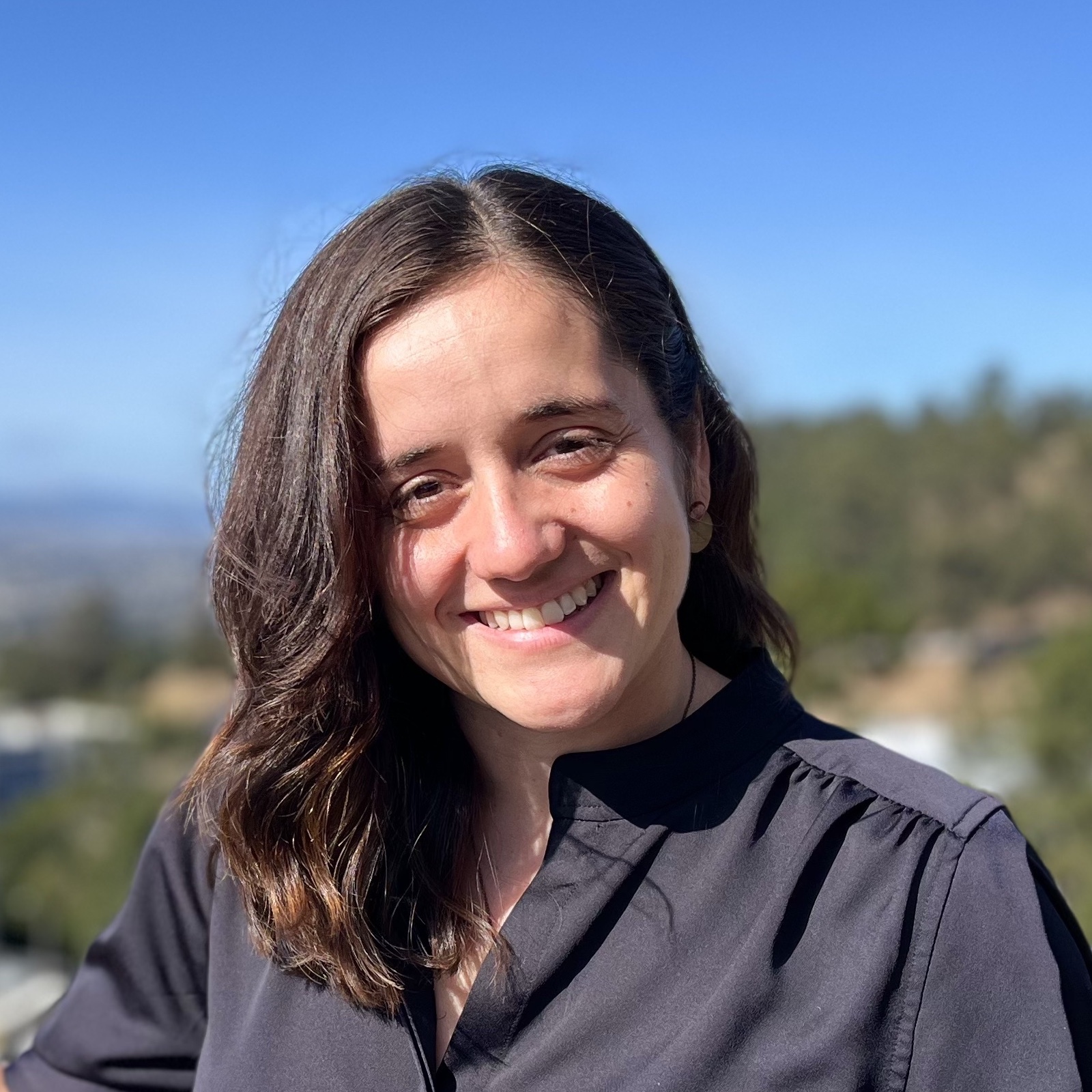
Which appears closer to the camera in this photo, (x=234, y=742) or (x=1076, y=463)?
(x=234, y=742)

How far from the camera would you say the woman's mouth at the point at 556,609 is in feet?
4.64

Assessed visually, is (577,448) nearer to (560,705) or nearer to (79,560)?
(560,705)

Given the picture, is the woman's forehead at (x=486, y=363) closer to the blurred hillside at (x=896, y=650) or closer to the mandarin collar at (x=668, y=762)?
the mandarin collar at (x=668, y=762)

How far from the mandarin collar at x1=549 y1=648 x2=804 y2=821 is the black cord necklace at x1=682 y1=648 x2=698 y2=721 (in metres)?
0.04

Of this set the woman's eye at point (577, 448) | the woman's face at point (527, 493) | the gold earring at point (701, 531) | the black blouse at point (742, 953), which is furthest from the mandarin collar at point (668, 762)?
the woman's eye at point (577, 448)

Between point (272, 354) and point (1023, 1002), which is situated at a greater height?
point (272, 354)

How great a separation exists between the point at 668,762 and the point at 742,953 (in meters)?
0.26

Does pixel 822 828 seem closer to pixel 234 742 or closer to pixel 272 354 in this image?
pixel 234 742

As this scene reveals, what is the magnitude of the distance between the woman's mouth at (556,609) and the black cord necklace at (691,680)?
240mm


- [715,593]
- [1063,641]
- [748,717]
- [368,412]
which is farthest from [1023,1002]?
[1063,641]

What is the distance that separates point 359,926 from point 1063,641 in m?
23.7

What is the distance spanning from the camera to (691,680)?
161 cm

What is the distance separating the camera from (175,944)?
1.75 meters

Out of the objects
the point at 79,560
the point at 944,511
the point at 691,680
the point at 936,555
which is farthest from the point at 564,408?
the point at 79,560
